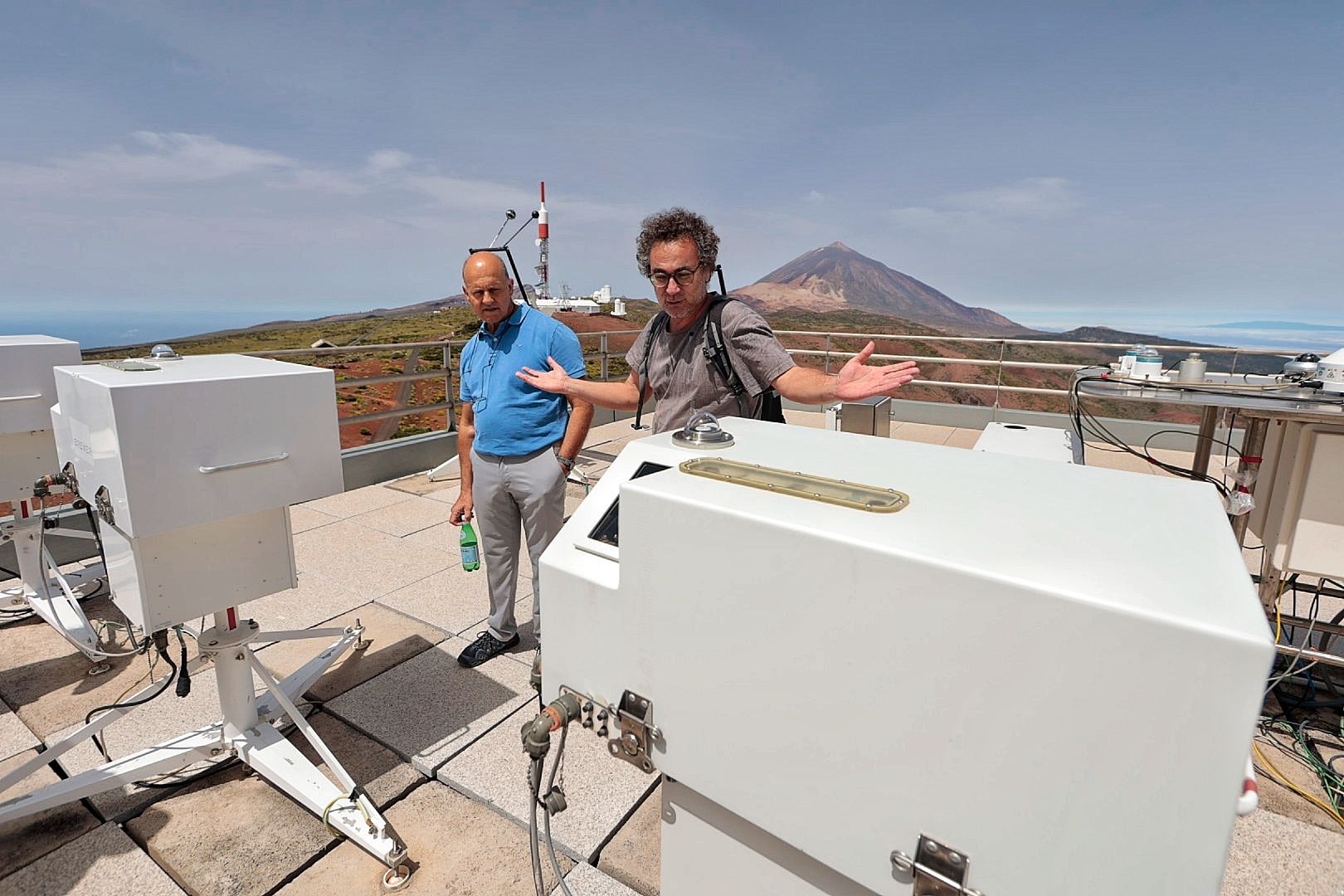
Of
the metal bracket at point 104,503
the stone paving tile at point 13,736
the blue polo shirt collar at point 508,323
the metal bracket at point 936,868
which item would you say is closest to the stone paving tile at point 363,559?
the stone paving tile at point 13,736

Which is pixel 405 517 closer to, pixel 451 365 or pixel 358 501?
pixel 358 501

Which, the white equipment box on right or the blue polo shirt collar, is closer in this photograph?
the white equipment box on right

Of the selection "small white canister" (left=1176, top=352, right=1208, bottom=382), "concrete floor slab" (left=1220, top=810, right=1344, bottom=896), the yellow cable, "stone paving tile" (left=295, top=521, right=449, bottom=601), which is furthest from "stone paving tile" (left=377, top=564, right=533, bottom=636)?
"small white canister" (left=1176, top=352, right=1208, bottom=382)

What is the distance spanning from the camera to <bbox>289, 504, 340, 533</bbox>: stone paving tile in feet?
13.9

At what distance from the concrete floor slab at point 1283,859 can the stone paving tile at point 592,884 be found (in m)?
1.53

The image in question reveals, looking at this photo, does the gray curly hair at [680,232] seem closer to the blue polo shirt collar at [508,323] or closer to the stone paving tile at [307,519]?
the blue polo shirt collar at [508,323]

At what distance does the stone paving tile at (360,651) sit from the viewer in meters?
2.58

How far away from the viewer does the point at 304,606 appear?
317 cm

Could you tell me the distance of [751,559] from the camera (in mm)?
778

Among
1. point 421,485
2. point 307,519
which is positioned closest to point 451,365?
point 421,485

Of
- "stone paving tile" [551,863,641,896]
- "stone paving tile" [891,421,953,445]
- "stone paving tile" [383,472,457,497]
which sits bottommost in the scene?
"stone paving tile" [551,863,641,896]

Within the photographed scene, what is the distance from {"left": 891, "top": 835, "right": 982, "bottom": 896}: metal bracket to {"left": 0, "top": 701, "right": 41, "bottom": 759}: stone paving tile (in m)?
2.86

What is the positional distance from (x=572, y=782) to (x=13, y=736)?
1.96 m

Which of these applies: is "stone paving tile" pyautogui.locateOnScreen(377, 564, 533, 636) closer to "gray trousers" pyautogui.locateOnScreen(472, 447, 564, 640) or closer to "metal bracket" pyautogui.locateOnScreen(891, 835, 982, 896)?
"gray trousers" pyautogui.locateOnScreen(472, 447, 564, 640)
